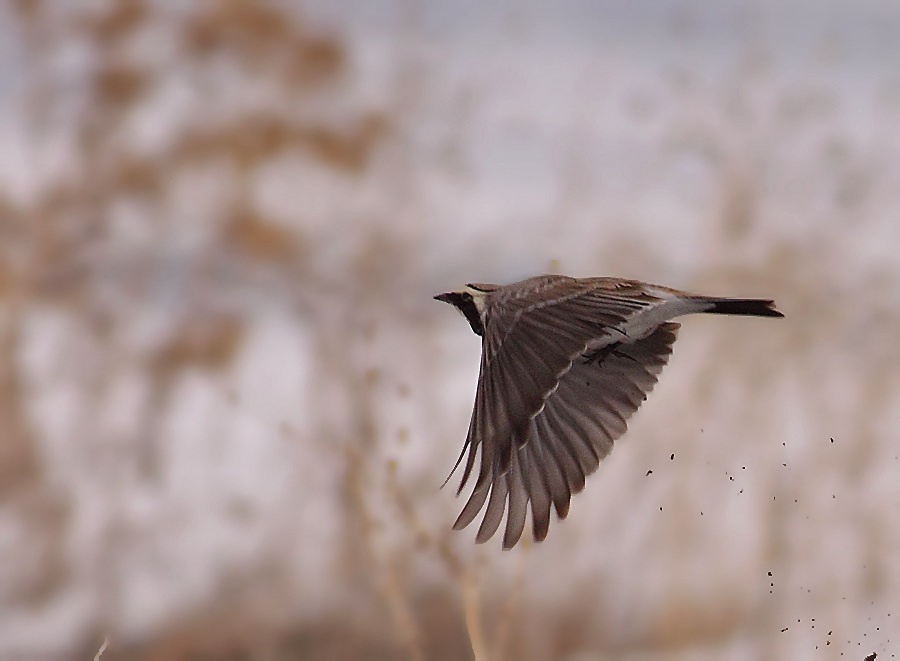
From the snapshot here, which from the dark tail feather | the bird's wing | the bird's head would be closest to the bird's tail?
the dark tail feather

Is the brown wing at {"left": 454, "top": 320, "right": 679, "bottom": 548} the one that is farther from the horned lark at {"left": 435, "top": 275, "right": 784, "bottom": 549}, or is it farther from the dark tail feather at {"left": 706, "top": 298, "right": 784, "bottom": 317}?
the dark tail feather at {"left": 706, "top": 298, "right": 784, "bottom": 317}

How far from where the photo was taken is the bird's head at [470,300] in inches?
151

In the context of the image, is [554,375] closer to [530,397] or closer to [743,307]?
[530,397]

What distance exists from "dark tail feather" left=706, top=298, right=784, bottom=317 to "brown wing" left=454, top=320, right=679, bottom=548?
0.34 metres

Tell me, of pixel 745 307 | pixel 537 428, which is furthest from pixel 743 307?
pixel 537 428

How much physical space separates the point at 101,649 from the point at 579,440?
1474mm

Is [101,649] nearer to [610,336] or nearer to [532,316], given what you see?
[532,316]

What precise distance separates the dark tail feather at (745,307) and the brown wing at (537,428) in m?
0.34

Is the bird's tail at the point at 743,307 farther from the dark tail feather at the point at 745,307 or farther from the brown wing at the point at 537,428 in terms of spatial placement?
the brown wing at the point at 537,428

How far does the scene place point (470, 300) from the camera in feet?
12.7

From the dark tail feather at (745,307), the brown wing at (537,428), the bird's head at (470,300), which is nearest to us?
the brown wing at (537,428)

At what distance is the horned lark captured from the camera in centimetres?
305

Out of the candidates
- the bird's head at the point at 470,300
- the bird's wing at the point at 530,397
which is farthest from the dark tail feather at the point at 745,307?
the bird's head at the point at 470,300

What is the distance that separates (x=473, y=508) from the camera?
120 inches
